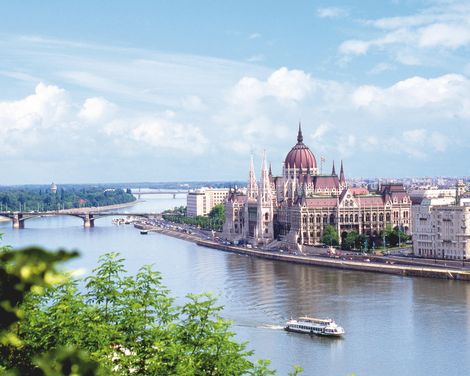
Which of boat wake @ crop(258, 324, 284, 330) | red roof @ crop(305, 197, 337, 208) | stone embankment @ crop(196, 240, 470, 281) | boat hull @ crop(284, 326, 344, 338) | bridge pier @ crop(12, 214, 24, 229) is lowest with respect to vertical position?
boat hull @ crop(284, 326, 344, 338)

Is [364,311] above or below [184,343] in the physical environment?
below

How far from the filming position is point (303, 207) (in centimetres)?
5044

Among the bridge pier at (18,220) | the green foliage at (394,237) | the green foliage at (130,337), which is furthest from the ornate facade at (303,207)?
the green foliage at (130,337)

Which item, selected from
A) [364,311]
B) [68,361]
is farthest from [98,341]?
[364,311]

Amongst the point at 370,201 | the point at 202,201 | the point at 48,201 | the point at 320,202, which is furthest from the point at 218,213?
the point at 48,201

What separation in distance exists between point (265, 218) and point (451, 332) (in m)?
33.4

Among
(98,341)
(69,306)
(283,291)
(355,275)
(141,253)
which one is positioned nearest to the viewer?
(98,341)

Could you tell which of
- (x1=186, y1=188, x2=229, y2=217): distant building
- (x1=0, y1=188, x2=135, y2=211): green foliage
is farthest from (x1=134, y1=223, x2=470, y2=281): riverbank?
(x1=0, y1=188, x2=135, y2=211): green foliage

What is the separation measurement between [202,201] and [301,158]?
3332 centimetres

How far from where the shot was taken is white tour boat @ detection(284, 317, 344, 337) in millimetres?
22016

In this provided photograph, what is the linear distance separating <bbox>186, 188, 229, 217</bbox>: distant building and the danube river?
4223 centimetres

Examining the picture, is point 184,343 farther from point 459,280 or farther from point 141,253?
point 141,253

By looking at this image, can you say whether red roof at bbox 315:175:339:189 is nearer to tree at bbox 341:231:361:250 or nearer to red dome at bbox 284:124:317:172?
red dome at bbox 284:124:317:172

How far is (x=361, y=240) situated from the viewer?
4631 cm
